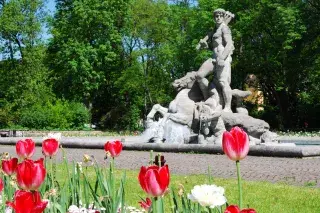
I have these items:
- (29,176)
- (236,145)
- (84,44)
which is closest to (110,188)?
(29,176)

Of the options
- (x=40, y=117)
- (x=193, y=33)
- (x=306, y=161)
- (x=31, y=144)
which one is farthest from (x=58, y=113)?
(x=31, y=144)

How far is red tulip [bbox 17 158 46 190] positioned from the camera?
9.03ft

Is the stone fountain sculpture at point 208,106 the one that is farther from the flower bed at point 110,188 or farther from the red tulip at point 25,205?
the red tulip at point 25,205

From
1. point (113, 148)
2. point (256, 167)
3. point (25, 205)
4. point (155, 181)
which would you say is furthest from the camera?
point (256, 167)

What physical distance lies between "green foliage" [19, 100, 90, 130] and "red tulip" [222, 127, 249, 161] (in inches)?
1544

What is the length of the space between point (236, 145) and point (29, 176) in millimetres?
1018

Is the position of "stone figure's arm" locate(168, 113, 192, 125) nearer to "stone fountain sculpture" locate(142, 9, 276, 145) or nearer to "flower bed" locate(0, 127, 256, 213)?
"stone fountain sculpture" locate(142, 9, 276, 145)

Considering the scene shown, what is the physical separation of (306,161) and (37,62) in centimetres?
3999

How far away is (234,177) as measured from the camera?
397 inches

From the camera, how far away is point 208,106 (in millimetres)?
18391

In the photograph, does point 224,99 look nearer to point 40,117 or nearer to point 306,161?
point 306,161

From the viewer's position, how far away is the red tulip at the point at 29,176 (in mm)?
2752

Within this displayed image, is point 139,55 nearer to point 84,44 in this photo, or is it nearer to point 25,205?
point 84,44

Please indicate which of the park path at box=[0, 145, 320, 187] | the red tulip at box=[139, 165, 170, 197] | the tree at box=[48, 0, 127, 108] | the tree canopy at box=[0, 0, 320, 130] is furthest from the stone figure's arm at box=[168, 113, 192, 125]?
the tree at box=[48, 0, 127, 108]
